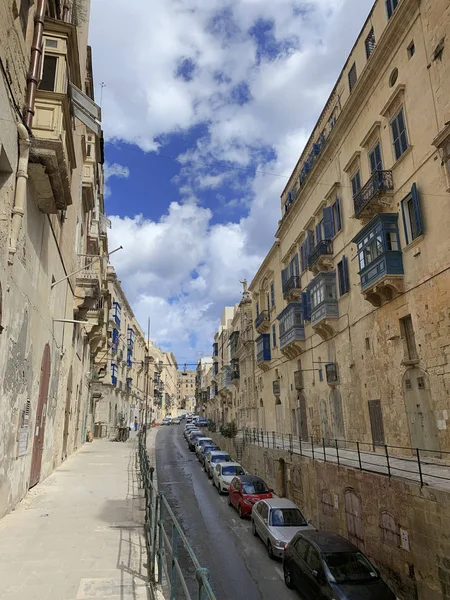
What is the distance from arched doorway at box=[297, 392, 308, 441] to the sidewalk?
15.0 meters

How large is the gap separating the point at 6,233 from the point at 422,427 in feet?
42.2

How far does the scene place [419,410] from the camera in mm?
13609

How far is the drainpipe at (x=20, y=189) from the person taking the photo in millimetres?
7453

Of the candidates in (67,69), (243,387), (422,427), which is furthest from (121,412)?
(67,69)

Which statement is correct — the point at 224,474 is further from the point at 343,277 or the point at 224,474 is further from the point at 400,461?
the point at 343,277

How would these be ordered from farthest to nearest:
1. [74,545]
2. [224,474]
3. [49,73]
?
[224,474] < [49,73] < [74,545]

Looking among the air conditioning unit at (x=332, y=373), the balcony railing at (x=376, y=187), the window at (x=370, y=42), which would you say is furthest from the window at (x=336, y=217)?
the air conditioning unit at (x=332, y=373)

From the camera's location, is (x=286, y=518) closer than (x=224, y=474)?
Yes

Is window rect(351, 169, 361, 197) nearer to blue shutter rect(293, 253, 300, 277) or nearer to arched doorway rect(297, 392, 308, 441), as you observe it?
blue shutter rect(293, 253, 300, 277)

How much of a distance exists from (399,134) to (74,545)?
15.5 m

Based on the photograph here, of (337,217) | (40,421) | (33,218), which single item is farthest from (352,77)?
(40,421)

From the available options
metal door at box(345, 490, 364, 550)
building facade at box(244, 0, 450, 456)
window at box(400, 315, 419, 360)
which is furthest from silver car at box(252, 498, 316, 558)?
window at box(400, 315, 419, 360)

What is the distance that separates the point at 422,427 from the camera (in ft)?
44.1

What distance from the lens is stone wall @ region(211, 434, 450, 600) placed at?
8680mm
